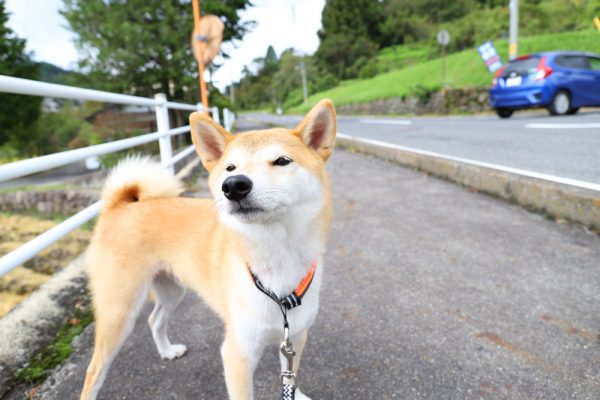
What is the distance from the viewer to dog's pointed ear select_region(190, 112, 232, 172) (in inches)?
67.7

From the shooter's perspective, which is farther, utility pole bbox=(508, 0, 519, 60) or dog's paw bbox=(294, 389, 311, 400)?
utility pole bbox=(508, 0, 519, 60)

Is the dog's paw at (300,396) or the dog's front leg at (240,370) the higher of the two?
the dog's front leg at (240,370)

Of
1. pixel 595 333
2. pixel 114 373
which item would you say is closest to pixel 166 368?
pixel 114 373

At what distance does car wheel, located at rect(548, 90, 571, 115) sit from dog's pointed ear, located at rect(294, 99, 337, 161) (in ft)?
37.7

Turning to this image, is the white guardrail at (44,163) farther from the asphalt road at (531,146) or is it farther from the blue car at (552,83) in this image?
the blue car at (552,83)

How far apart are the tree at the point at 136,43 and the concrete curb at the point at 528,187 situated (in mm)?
9967

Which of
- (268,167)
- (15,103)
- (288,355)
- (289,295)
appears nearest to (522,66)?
(268,167)

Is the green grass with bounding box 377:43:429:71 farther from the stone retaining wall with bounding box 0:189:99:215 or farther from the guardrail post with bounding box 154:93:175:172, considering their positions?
the guardrail post with bounding box 154:93:175:172

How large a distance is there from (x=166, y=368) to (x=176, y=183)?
3.56 feet

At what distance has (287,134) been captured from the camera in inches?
68.6

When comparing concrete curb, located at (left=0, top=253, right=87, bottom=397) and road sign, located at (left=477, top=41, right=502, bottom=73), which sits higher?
road sign, located at (left=477, top=41, right=502, bottom=73)

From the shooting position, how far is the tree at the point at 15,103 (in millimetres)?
15875

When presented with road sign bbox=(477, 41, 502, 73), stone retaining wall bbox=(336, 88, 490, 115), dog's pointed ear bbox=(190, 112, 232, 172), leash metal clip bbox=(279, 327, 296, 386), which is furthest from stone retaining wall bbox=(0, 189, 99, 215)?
road sign bbox=(477, 41, 502, 73)

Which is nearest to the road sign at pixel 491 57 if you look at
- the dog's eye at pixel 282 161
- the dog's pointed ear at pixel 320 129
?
the dog's pointed ear at pixel 320 129
